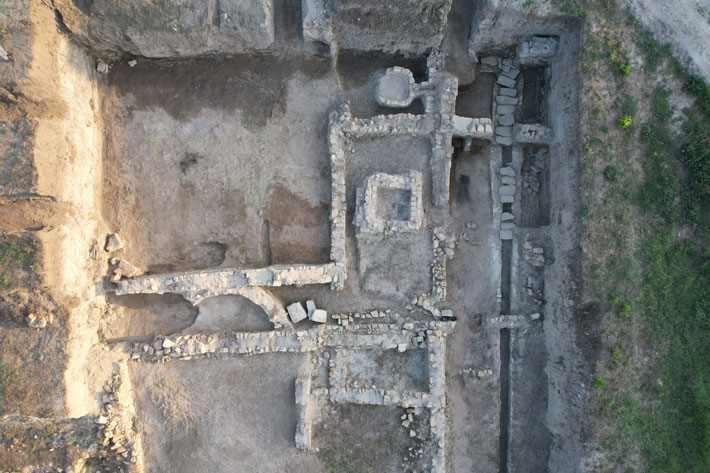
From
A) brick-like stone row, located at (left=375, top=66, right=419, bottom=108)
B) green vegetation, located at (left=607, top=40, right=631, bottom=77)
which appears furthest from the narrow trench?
brick-like stone row, located at (left=375, top=66, right=419, bottom=108)

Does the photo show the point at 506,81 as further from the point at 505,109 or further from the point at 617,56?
the point at 617,56

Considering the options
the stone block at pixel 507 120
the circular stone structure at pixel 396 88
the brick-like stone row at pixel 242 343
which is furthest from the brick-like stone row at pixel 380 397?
the stone block at pixel 507 120

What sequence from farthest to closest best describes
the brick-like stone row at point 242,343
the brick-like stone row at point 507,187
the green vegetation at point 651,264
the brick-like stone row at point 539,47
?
the brick-like stone row at point 507,187, the brick-like stone row at point 539,47, the brick-like stone row at point 242,343, the green vegetation at point 651,264

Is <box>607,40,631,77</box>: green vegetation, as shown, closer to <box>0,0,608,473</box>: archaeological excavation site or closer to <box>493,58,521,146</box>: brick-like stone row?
<box>0,0,608,473</box>: archaeological excavation site

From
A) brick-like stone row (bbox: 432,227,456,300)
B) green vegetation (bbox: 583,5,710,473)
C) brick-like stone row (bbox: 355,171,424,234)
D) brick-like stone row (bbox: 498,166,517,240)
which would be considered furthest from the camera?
brick-like stone row (bbox: 498,166,517,240)

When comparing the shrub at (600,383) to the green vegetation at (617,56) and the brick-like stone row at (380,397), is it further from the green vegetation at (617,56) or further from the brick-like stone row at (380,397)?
the green vegetation at (617,56)

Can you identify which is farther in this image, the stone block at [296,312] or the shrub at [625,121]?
the stone block at [296,312]
